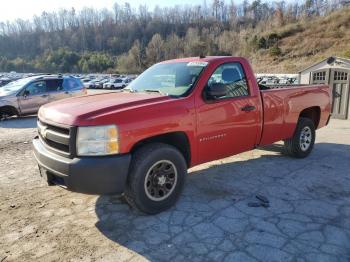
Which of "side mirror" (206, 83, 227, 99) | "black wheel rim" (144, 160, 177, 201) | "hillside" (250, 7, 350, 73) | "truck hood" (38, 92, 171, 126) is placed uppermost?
"hillside" (250, 7, 350, 73)

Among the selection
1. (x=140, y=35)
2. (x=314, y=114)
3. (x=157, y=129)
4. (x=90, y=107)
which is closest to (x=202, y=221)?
(x=157, y=129)

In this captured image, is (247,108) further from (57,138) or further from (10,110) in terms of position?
(10,110)

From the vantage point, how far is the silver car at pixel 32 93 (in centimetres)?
1252

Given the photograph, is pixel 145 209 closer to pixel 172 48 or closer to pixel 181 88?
pixel 181 88

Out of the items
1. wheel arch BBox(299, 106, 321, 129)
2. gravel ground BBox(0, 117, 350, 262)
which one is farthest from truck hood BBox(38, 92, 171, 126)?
wheel arch BBox(299, 106, 321, 129)

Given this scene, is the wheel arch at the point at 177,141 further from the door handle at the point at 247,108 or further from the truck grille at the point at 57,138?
the door handle at the point at 247,108

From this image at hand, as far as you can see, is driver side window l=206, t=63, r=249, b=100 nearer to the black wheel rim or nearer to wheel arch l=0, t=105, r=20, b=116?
the black wheel rim

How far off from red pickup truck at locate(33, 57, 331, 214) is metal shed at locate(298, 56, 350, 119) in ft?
32.0

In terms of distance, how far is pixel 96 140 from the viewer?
3531 mm

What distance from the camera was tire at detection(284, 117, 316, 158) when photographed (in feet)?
20.7

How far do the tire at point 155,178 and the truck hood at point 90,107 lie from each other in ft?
1.78

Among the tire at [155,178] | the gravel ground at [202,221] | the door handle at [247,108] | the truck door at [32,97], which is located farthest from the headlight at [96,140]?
the truck door at [32,97]

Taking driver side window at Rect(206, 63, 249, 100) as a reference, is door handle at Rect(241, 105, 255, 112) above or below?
below

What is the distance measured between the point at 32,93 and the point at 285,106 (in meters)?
→ 10.1
